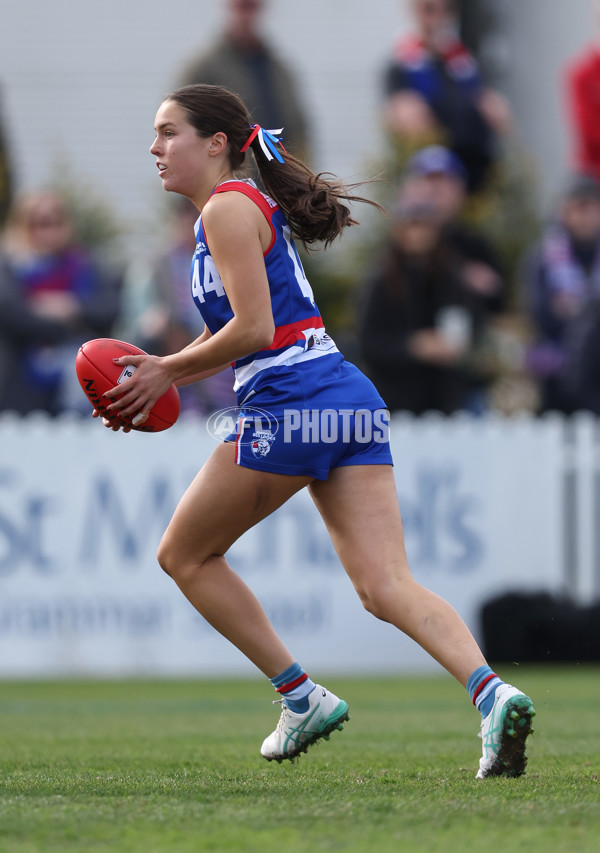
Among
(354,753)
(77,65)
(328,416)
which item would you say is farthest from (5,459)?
(77,65)

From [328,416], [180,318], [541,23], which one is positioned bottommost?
[328,416]

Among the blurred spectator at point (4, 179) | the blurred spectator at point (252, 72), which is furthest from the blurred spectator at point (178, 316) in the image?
the blurred spectator at point (4, 179)

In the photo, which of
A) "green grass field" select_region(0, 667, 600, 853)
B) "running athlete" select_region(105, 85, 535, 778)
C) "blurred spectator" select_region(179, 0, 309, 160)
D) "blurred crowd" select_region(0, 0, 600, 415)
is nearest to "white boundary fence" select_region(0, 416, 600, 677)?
"blurred crowd" select_region(0, 0, 600, 415)

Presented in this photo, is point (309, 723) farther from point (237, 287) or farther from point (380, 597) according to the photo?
point (237, 287)

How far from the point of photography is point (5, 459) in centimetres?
998

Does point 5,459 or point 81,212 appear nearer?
point 5,459

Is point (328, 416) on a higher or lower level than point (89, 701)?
higher

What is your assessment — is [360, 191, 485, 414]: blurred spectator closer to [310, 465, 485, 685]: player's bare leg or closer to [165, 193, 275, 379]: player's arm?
[310, 465, 485, 685]: player's bare leg

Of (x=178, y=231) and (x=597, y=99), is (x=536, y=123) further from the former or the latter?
(x=178, y=231)

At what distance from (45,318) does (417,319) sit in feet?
9.09

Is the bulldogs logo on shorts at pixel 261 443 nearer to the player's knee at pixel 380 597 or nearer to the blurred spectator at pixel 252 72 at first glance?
→ the player's knee at pixel 380 597

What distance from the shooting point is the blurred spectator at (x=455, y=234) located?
10828 mm

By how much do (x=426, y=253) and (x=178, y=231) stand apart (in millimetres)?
1853

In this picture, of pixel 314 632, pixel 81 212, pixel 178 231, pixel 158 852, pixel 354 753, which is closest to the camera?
pixel 158 852
